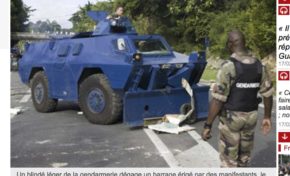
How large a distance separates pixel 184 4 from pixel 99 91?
5.79 ft

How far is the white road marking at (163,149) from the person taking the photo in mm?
6161

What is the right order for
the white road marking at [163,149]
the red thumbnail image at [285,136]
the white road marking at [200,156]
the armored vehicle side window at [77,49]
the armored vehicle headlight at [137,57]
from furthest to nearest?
the armored vehicle side window at [77,49] < the armored vehicle headlight at [137,57] < the white road marking at [163,149] < the white road marking at [200,156] < the red thumbnail image at [285,136]

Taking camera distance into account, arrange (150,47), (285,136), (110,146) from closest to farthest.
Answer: (285,136)
(110,146)
(150,47)

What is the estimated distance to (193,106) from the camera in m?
8.00

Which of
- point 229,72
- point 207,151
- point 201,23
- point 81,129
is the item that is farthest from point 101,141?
point 229,72

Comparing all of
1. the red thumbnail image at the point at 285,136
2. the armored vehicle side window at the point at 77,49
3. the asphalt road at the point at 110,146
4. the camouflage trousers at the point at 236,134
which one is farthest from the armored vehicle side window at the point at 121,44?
the camouflage trousers at the point at 236,134

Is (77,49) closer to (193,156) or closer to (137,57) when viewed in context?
(137,57)

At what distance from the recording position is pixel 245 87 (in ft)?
16.5

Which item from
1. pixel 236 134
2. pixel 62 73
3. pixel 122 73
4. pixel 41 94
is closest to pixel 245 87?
pixel 236 134

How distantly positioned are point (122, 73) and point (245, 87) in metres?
2.84

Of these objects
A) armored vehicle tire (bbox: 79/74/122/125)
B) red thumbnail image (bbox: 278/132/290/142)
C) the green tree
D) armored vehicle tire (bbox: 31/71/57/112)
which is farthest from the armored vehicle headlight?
red thumbnail image (bbox: 278/132/290/142)

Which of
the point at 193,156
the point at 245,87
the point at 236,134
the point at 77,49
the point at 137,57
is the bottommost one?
the point at 193,156

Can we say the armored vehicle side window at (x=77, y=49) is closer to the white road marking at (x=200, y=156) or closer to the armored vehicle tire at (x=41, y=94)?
the armored vehicle tire at (x=41, y=94)

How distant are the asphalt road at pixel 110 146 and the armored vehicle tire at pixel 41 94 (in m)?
0.74
